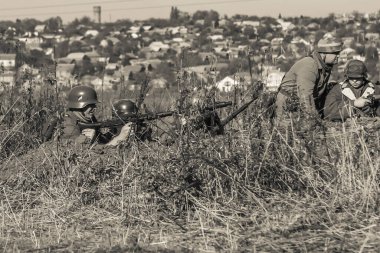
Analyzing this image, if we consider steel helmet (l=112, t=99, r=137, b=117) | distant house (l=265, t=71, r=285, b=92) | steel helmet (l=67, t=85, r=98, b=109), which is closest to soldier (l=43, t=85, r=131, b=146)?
steel helmet (l=67, t=85, r=98, b=109)

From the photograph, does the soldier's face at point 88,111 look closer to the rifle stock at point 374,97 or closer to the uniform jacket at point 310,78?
the uniform jacket at point 310,78

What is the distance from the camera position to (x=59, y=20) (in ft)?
205

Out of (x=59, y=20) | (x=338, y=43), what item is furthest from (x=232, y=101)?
(x=59, y=20)

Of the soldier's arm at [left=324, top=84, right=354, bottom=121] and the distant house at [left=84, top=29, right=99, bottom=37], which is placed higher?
the soldier's arm at [left=324, top=84, right=354, bottom=121]

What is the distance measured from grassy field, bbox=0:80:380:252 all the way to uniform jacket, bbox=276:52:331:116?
1396 millimetres

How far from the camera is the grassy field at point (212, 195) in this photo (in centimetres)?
551

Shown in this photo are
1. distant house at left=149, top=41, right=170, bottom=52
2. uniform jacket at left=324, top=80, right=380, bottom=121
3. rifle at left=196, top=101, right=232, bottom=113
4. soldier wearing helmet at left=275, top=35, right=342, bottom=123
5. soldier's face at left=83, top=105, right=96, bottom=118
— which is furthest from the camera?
distant house at left=149, top=41, right=170, bottom=52

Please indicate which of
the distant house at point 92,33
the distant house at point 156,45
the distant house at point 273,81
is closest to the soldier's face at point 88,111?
the distant house at point 273,81

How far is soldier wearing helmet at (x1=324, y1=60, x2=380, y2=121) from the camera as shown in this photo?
920 cm

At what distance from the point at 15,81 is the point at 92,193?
4.04 meters

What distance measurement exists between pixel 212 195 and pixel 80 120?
127 inches

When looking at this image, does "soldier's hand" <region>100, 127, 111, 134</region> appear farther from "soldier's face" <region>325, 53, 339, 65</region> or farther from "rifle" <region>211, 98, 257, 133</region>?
"soldier's face" <region>325, 53, 339, 65</region>

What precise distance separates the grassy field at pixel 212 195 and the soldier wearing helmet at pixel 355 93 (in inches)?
73.5

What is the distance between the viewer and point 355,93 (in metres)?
9.50
